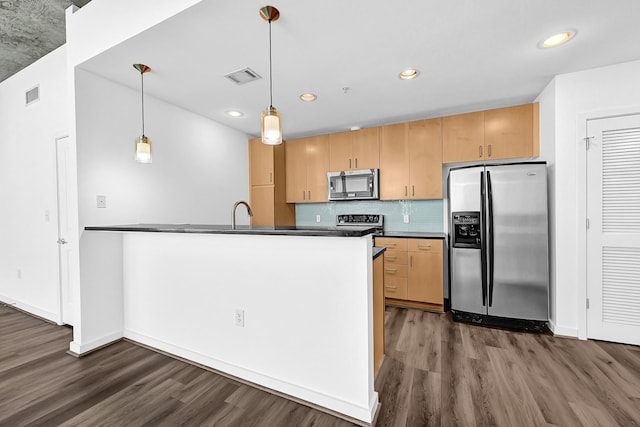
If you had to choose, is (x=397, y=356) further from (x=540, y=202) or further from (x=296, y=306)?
(x=540, y=202)

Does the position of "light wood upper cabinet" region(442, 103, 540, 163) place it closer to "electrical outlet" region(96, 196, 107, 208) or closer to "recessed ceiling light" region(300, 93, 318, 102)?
"recessed ceiling light" region(300, 93, 318, 102)

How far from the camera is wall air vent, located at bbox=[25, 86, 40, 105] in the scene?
125 inches

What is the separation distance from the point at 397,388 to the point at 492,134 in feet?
10.1

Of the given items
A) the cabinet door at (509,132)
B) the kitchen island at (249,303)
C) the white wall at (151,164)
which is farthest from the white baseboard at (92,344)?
the cabinet door at (509,132)

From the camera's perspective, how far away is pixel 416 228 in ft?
13.2

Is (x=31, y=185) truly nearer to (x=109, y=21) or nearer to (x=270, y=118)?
(x=109, y=21)

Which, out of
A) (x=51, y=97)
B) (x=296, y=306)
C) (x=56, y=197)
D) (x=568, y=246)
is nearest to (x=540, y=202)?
(x=568, y=246)

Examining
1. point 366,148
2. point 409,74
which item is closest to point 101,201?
point 409,74

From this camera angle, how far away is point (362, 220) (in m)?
4.30

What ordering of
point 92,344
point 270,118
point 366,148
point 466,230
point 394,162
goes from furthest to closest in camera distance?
point 366,148 < point 394,162 < point 466,230 < point 92,344 < point 270,118

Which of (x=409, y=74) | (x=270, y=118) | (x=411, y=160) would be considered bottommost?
(x=270, y=118)

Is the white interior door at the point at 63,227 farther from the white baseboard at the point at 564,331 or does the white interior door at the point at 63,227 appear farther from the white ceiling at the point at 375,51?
the white baseboard at the point at 564,331

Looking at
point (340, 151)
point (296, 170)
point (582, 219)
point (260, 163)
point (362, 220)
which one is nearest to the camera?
point (582, 219)

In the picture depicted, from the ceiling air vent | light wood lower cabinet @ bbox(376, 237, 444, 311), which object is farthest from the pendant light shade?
light wood lower cabinet @ bbox(376, 237, 444, 311)
